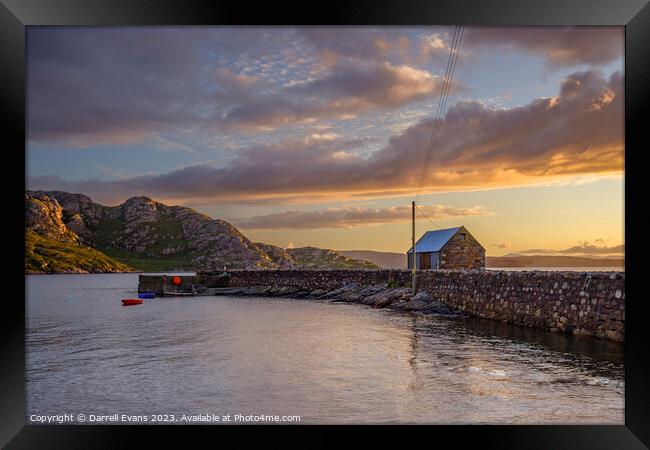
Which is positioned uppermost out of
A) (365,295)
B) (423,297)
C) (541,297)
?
(541,297)

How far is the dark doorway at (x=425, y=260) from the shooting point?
51.2m

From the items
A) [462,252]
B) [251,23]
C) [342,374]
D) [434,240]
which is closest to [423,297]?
[462,252]

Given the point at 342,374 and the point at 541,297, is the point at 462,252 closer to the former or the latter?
the point at 541,297

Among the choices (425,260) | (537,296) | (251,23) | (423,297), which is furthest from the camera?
(425,260)

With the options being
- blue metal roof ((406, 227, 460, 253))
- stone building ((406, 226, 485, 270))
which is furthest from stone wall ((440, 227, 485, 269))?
blue metal roof ((406, 227, 460, 253))

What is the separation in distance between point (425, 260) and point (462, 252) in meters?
4.21

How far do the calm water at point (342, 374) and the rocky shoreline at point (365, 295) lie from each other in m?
7.54

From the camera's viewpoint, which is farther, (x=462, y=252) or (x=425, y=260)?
(x=425, y=260)

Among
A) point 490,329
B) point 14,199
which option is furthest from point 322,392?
point 490,329

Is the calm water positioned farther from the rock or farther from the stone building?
the stone building

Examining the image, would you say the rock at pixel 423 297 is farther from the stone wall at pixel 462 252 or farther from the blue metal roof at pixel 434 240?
the blue metal roof at pixel 434 240

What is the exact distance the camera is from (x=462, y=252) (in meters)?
49.4

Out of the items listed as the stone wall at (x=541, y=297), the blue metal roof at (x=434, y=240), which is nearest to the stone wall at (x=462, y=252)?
the blue metal roof at (x=434, y=240)

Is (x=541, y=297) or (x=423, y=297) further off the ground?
(x=541, y=297)
